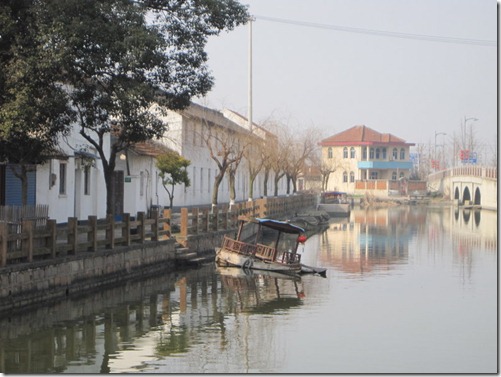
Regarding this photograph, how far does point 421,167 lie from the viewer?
485ft

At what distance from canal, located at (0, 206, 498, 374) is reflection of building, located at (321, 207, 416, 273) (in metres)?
1.78

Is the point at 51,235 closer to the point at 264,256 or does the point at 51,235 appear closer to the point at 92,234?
the point at 92,234

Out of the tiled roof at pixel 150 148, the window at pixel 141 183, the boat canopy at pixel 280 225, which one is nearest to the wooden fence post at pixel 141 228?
the boat canopy at pixel 280 225

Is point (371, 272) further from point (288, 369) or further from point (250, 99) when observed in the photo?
point (250, 99)

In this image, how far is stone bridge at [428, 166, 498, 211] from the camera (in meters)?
90.6

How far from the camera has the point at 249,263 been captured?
30953mm

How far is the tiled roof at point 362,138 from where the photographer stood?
130 m

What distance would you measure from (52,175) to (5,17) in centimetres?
1164

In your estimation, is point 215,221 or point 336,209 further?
point 336,209

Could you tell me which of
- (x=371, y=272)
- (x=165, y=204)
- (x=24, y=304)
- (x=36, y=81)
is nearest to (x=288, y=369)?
(x=24, y=304)

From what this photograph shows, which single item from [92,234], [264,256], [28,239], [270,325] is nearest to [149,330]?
[270,325]

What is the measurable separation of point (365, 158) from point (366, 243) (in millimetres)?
85231

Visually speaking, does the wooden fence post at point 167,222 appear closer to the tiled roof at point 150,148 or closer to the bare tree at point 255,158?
the tiled roof at point 150,148

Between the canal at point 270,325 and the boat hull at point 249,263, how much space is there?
1.29 ft
